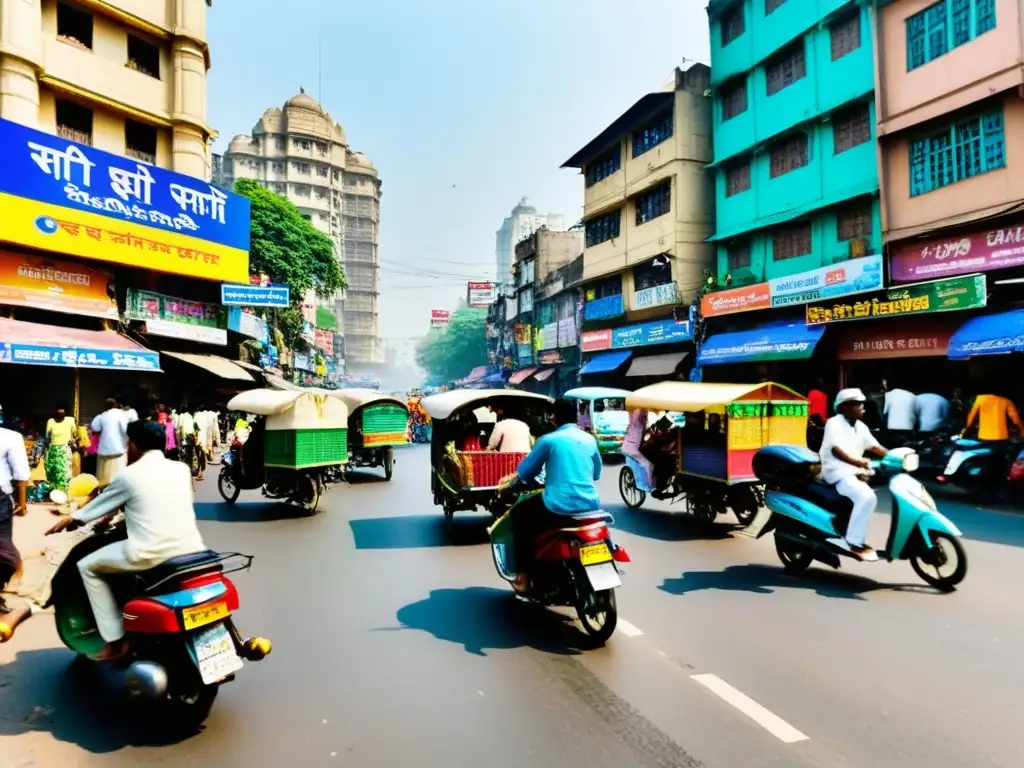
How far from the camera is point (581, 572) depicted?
15.6 ft

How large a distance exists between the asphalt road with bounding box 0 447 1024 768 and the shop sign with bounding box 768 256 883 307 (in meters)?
12.4

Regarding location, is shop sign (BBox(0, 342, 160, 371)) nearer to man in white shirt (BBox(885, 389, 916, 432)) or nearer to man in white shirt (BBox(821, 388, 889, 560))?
man in white shirt (BBox(821, 388, 889, 560))

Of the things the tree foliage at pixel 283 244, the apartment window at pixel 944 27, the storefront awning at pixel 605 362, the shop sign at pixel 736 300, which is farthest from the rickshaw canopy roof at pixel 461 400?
the tree foliage at pixel 283 244

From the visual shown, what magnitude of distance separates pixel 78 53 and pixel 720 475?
73.8 feet

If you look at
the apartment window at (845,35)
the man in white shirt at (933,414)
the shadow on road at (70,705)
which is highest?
the apartment window at (845,35)

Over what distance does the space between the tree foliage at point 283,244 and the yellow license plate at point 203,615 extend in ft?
103

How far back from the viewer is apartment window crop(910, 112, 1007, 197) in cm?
1543

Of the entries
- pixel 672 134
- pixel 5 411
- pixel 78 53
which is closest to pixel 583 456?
pixel 5 411

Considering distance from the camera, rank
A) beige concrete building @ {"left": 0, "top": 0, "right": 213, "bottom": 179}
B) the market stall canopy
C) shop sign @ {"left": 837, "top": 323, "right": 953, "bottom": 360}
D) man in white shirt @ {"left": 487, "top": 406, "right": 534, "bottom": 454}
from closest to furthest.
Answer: man in white shirt @ {"left": 487, "top": 406, "right": 534, "bottom": 454} → the market stall canopy → shop sign @ {"left": 837, "top": 323, "right": 953, "bottom": 360} → beige concrete building @ {"left": 0, "top": 0, "right": 213, "bottom": 179}

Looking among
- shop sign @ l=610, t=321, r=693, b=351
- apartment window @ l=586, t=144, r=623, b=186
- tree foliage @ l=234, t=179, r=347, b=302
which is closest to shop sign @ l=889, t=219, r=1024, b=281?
shop sign @ l=610, t=321, r=693, b=351

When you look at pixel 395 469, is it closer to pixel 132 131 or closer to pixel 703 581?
pixel 703 581

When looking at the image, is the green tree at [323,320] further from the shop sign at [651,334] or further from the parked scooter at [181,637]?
the parked scooter at [181,637]

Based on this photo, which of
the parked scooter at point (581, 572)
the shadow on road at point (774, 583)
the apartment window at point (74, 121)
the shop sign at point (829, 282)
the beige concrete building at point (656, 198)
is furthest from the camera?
the beige concrete building at point (656, 198)

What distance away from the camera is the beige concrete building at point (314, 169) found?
82500 mm
